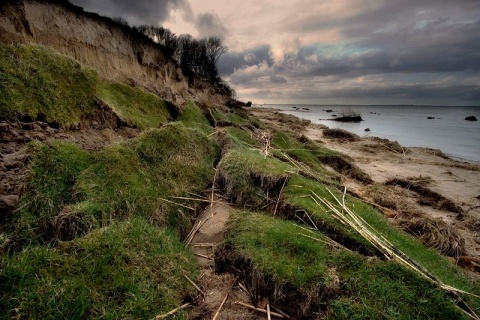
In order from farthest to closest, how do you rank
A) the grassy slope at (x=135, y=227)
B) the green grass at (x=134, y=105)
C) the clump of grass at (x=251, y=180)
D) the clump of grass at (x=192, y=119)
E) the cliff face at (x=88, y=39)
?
the clump of grass at (x=192, y=119) < the cliff face at (x=88, y=39) < the green grass at (x=134, y=105) < the clump of grass at (x=251, y=180) < the grassy slope at (x=135, y=227)

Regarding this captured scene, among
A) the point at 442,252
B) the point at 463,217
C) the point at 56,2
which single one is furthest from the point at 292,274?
the point at 56,2

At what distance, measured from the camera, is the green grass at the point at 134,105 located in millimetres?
7864

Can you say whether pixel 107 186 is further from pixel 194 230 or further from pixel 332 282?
pixel 332 282

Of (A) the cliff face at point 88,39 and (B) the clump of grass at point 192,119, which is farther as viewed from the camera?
(B) the clump of grass at point 192,119

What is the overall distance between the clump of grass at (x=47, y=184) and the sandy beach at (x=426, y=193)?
6689 mm

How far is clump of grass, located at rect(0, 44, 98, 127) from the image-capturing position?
4816mm

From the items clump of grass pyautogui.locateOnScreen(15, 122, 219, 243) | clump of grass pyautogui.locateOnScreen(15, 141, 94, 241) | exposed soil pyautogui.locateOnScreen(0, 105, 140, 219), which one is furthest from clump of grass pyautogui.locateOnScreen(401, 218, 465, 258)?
exposed soil pyautogui.locateOnScreen(0, 105, 140, 219)

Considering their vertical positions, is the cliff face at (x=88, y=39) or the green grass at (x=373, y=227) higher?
the cliff face at (x=88, y=39)

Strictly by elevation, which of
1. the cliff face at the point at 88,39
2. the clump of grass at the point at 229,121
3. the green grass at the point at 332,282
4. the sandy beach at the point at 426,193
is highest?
the cliff face at the point at 88,39

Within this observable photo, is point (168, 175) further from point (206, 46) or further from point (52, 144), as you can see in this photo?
point (206, 46)

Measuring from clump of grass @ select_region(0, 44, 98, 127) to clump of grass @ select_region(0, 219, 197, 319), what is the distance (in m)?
3.22

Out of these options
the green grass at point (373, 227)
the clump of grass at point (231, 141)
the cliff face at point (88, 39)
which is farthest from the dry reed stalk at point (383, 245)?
the cliff face at point (88, 39)

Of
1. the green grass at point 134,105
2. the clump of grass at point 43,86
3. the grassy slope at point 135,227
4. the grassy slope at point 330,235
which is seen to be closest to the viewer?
the grassy slope at point 135,227

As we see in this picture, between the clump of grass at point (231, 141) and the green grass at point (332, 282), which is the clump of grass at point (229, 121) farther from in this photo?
the green grass at point (332, 282)
